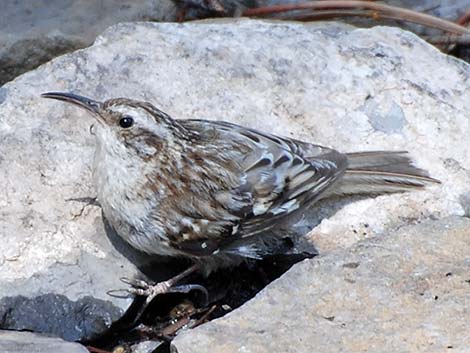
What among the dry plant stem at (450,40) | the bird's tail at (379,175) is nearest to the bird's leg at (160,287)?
the bird's tail at (379,175)

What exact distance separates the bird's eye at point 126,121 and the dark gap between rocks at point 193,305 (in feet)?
2.49

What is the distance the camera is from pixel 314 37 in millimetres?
7320

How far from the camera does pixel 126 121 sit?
6109 millimetres

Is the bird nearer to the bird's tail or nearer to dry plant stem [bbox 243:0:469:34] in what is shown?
the bird's tail

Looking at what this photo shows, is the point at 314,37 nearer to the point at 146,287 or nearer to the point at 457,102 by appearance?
the point at 457,102

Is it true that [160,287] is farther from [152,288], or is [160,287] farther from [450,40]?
[450,40]

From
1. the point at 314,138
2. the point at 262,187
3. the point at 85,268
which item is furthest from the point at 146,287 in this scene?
the point at 314,138

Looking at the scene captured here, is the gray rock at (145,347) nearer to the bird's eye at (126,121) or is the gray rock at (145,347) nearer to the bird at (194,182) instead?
the bird at (194,182)

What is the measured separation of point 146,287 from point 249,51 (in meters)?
1.65

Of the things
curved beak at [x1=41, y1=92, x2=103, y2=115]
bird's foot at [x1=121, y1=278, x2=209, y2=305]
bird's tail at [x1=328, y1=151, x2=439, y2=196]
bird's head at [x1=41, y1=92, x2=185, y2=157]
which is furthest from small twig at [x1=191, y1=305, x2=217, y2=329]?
curved beak at [x1=41, y1=92, x2=103, y2=115]

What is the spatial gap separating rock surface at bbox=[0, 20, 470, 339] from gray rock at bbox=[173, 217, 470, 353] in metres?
0.34

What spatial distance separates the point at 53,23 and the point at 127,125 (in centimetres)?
198

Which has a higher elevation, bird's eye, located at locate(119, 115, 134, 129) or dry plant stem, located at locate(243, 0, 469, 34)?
bird's eye, located at locate(119, 115, 134, 129)

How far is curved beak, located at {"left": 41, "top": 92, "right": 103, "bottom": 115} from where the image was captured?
6.12 meters
